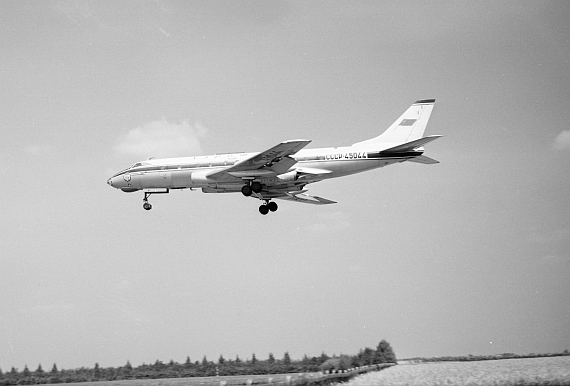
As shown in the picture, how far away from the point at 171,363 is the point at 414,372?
1683cm

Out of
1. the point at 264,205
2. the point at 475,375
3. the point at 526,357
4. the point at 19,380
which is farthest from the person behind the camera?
the point at 264,205

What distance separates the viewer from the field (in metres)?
26.2

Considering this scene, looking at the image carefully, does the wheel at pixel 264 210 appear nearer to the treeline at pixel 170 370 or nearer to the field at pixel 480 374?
the treeline at pixel 170 370

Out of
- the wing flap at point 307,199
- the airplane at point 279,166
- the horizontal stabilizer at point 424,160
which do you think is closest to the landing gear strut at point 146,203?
the airplane at point 279,166

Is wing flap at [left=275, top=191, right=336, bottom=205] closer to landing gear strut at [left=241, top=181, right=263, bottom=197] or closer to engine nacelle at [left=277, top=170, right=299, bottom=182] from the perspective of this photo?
landing gear strut at [left=241, top=181, right=263, bottom=197]

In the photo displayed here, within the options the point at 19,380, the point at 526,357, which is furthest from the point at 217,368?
the point at 526,357

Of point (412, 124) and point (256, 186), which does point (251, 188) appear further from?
point (412, 124)

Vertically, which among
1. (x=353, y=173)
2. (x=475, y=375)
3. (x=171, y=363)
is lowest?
(x=475, y=375)

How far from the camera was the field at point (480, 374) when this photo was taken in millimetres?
26203

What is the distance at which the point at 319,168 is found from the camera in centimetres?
4191

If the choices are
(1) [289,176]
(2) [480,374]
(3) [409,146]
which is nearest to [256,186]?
(1) [289,176]

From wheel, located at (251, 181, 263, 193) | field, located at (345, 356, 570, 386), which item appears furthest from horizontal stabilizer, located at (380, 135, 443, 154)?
field, located at (345, 356, 570, 386)

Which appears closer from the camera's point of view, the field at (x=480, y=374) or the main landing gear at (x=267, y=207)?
the field at (x=480, y=374)

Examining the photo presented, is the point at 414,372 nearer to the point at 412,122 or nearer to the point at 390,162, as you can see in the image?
the point at 390,162
